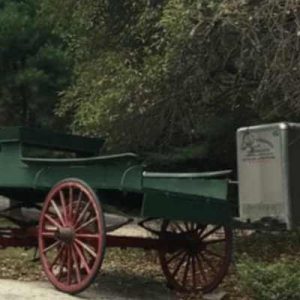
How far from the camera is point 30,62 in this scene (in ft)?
66.8

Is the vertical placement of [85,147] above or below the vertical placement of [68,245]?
above

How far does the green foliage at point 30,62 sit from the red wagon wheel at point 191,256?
9545 mm

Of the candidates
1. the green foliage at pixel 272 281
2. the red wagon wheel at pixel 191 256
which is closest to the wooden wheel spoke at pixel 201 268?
the red wagon wheel at pixel 191 256

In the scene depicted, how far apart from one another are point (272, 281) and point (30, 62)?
12.9 meters

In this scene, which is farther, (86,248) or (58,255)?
(58,255)

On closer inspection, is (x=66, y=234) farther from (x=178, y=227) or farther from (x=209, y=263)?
(x=209, y=263)

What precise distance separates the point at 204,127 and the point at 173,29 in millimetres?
3712

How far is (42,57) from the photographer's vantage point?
66.3 ft

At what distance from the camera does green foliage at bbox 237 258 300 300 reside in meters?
8.63

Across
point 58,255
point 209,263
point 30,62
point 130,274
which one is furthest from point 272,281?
point 30,62

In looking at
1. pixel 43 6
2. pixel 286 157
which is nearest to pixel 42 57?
pixel 43 6

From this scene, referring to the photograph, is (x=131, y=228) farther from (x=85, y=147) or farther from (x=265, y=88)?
(x=265, y=88)

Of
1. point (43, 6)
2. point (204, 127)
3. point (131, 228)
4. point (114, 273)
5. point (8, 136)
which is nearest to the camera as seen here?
point (8, 136)

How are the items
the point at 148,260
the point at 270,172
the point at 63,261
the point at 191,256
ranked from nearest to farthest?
the point at 270,172, the point at 63,261, the point at 191,256, the point at 148,260
